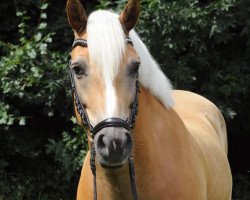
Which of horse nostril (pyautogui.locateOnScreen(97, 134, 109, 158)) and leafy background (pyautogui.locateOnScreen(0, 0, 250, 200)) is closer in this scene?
horse nostril (pyautogui.locateOnScreen(97, 134, 109, 158))

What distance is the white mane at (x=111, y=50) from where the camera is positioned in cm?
284

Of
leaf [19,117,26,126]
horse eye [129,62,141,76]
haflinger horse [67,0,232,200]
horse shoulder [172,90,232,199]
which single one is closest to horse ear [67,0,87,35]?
haflinger horse [67,0,232,200]

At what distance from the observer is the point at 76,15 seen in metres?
3.08

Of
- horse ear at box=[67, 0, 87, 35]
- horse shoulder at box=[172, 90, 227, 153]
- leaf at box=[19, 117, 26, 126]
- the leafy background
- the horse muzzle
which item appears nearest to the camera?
the horse muzzle

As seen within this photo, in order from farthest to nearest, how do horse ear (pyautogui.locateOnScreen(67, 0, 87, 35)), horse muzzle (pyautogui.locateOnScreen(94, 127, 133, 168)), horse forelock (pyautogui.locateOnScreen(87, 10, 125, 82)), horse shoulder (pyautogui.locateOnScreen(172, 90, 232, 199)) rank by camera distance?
horse shoulder (pyautogui.locateOnScreen(172, 90, 232, 199)) < horse ear (pyautogui.locateOnScreen(67, 0, 87, 35)) < horse forelock (pyautogui.locateOnScreen(87, 10, 125, 82)) < horse muzzle (pyautogui.locateOnScreen(94, 127, 133, 168))

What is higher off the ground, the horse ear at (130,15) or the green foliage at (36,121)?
the horse ear at (130,15)

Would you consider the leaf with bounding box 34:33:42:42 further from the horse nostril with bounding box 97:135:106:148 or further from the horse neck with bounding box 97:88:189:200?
the horse nostril with bounding box 97:135:106:148

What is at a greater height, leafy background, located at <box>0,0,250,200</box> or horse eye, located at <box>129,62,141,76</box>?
horse eye, located at <box>129,62,141,76</box>

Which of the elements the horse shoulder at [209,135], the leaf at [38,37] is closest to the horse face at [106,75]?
the horse shoulder at [209,135]

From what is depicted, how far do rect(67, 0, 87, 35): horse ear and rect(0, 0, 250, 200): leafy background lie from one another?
2.80 meters

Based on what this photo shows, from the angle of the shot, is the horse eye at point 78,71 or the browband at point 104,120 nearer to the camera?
the browband at point 104,120

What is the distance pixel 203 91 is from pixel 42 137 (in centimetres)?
178

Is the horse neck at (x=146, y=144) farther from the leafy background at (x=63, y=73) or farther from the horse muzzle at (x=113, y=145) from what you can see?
the leafy background at (x=63, y=73)

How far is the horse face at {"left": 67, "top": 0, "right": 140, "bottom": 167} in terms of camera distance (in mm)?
2715
